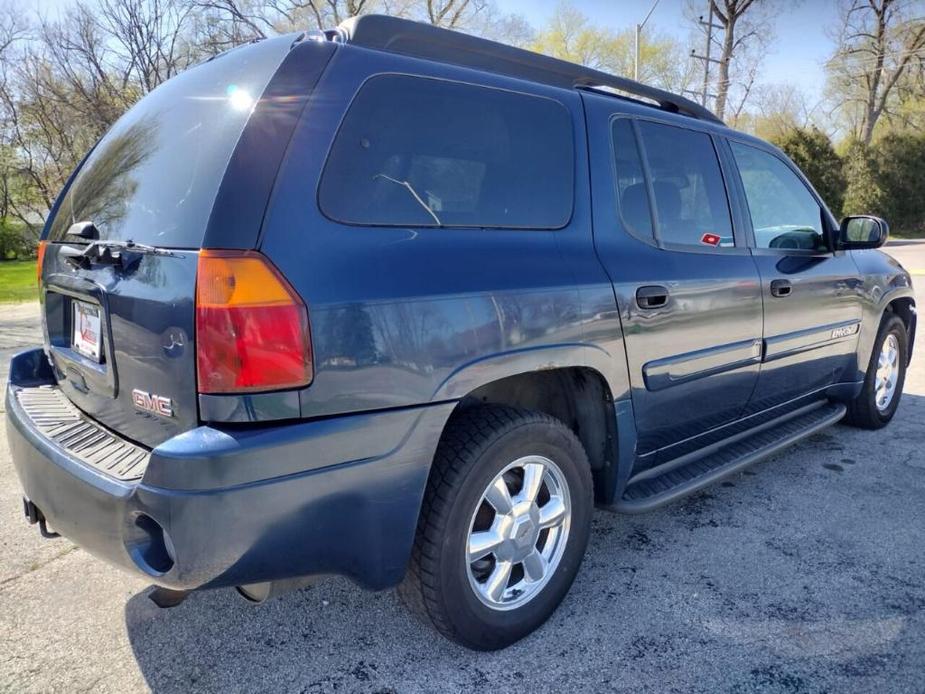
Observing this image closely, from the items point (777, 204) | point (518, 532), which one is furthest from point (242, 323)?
point (777, 204)

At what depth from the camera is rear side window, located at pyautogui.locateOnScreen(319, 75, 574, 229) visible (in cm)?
184

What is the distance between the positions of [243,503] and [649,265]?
68.6 inches

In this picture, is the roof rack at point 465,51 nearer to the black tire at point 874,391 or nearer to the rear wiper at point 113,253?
the rear wiper at point 113,253

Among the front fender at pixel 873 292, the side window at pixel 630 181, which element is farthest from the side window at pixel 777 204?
the side window at pixel 630 181

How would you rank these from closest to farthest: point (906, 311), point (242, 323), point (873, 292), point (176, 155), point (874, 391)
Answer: point (242, 323), point (176, 155), point (873, 292), point (874, 391), point (906, 311)

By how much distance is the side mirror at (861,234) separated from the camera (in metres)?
3.70

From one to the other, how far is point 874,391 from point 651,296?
273 centimetres

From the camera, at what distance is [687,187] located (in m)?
3.00

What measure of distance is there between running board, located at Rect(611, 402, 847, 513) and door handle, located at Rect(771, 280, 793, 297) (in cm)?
72

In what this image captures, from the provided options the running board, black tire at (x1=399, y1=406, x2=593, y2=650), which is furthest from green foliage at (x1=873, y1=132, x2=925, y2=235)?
black tire at (x1=399, y1=406, x2=593, y2=650)

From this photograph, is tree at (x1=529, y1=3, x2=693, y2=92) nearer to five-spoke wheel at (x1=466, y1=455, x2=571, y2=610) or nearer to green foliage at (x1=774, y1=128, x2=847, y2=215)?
green foliage at (x1=774, y1=128, x2=847, y2=215)

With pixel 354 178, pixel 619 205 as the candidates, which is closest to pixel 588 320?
pixel 619 205

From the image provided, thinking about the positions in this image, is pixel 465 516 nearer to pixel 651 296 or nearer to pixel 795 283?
pixel 651 296

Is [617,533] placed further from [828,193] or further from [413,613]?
[828,193]
